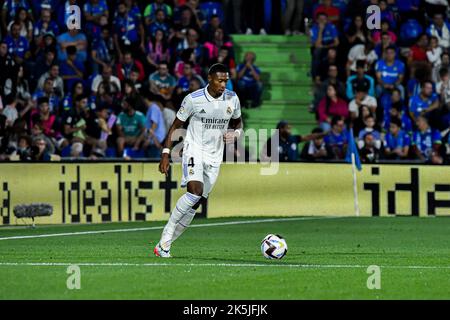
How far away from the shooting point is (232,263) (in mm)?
15430

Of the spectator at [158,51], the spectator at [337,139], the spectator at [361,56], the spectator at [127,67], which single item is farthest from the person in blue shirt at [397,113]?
the spectator at [127,67]

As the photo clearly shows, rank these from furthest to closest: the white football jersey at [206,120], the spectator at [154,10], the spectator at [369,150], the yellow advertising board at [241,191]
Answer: the spectator at [154,10] → the spectator at [369,150] → the yellow advertising board at [241,191] → the white football jersey at [206,120]

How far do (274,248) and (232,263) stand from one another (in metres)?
0.66

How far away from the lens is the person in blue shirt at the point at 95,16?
2934 centimetres

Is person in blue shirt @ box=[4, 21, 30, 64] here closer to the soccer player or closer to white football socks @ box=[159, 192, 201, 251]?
the soccer player

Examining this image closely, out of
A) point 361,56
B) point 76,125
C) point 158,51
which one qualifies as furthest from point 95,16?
point 361,56

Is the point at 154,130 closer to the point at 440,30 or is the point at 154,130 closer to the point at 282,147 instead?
the point at 282,147

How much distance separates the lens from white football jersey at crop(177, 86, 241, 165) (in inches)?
648

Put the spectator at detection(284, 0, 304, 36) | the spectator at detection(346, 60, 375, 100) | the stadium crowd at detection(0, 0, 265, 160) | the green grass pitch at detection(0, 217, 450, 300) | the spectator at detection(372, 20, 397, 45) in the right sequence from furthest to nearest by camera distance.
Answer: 1. the spectator at detection(284, 0, 304, 36)
2. the spectator at detection(372, 20, 397, 45)
3. the spectator at detection(346, 60, 375, 100)
4. the stadium crowd at detection(0, 0, 265, 160)
5. the green grass pitch at detection(0, 217, 450, 300)

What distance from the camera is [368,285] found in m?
13.2

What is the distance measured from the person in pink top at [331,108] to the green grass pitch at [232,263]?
17.0 feet

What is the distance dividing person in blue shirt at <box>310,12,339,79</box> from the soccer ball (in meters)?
13.8

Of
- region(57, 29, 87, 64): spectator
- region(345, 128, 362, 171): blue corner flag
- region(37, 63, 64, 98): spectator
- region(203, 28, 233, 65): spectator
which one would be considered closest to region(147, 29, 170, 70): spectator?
region(203, 28, 233, 65): spectator

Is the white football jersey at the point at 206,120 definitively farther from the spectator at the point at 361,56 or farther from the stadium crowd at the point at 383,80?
the spectator at the point at 361,56
